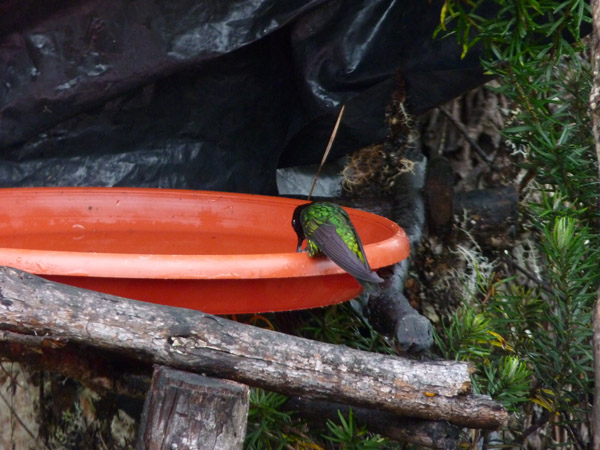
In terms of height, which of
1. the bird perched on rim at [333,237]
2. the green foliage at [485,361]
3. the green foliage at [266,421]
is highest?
the bird perched on rim at [333,237]

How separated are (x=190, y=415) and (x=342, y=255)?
1.21 ft

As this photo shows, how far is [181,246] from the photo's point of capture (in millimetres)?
1615

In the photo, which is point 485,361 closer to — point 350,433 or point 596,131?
point 350,433

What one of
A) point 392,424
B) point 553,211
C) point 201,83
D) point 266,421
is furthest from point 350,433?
point 201,83

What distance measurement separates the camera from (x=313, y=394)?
106cm

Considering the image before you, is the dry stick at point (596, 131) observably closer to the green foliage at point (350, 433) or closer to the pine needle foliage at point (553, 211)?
the pine needle foliage at point (553, 211)

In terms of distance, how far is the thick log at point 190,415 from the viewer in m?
0.99

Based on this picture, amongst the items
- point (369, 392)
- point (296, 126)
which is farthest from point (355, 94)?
point (369, 392)

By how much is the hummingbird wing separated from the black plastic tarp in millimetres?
744

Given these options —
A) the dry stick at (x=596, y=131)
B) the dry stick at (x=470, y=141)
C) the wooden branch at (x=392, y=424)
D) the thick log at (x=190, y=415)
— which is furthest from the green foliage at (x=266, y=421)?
the dry stick at (x=470, y=141)

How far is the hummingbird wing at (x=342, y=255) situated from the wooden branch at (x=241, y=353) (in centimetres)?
15

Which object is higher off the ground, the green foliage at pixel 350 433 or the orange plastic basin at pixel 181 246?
the orange plastic basin at pixel 181 246

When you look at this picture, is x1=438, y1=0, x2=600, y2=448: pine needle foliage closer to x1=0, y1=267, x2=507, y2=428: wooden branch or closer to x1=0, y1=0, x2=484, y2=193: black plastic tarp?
x1=0, y1=267, x2=507, y2=428: wooden branch

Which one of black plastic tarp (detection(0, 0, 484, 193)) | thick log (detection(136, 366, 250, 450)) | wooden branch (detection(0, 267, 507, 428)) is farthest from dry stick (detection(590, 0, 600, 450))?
black plastic tarp (detection(0, 0, 484, 193))
